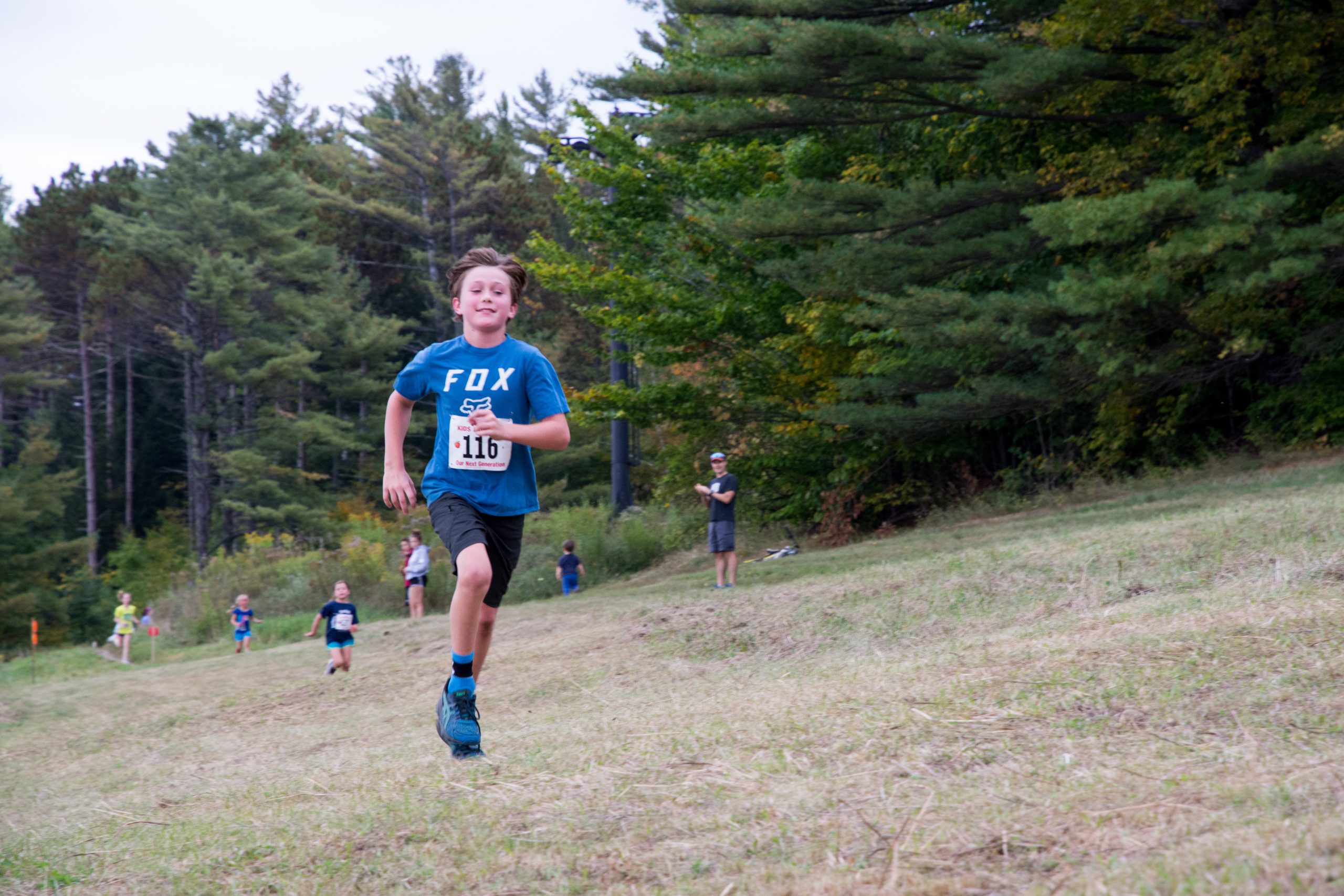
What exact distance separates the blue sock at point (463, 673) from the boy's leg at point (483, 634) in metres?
0.05

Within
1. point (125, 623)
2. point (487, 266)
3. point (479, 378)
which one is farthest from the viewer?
point (125, 623)

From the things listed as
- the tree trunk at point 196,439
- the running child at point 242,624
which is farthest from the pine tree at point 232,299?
the running child at point 242,624

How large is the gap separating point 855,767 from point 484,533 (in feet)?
6.48

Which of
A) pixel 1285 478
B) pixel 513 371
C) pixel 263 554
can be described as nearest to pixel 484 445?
pixel 513 371

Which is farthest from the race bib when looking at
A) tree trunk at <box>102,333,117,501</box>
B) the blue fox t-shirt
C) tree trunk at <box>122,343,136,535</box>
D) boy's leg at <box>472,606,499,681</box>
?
tree trunk at <box>102,333,117,501</box>

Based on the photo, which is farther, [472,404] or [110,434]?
[110,434]

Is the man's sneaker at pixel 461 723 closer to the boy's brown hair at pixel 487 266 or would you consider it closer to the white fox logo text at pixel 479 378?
the white fox logo text at pixel 479 378

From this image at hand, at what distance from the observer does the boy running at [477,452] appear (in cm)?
492

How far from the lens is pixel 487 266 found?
5402mm

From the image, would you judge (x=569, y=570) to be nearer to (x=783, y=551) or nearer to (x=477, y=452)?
(x=783, y=551)

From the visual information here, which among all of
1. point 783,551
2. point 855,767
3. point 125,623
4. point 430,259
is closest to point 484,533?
point 855,767

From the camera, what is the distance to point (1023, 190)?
18.2 metres

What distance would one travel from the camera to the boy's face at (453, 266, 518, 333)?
5258 mm

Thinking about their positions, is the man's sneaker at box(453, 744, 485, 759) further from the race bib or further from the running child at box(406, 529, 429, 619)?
the running child at box(406, 529, 429, 619)
